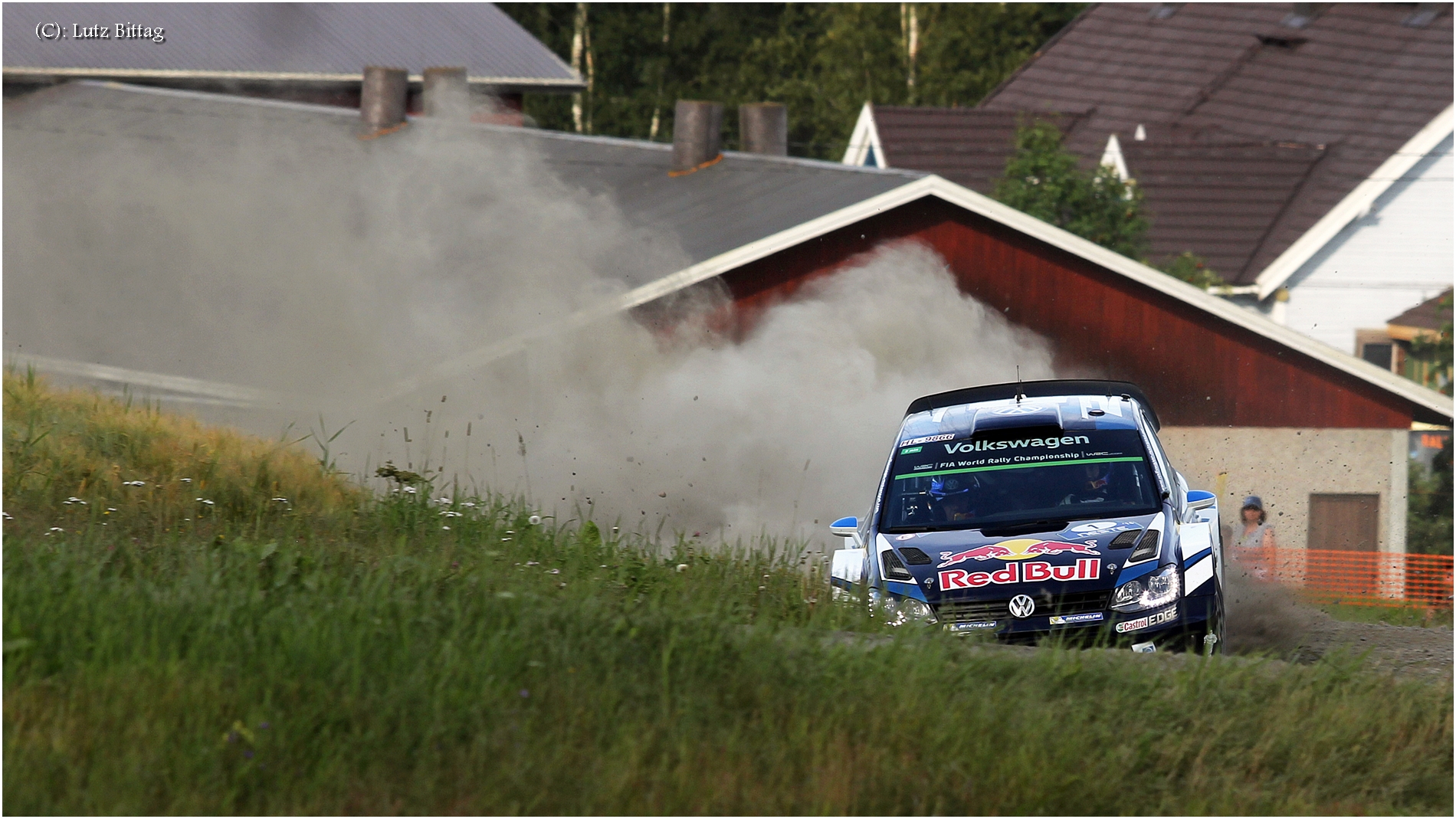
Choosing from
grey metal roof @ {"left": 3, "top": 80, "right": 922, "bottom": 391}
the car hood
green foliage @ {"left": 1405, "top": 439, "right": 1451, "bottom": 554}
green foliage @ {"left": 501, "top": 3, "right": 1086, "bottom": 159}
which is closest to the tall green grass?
the car hood

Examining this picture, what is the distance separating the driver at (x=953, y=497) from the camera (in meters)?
8.59

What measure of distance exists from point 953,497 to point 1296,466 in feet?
46.9

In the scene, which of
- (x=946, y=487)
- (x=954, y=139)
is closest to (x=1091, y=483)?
(x=946, y=487)

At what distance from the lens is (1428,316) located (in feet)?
92.8

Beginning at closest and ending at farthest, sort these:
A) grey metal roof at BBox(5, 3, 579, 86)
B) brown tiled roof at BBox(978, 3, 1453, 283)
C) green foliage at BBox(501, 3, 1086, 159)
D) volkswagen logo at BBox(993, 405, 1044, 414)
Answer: volkswagen logo at BBox(993, 405, 1044, 414) → brown tiled roof at BBox(978, 3, 1453, 283) → grey metal roof at BBox(5, 3, 579, 86) → green foliage at BBox(501, 3, 1086, 159)

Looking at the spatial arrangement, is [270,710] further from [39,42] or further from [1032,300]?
[39,42]

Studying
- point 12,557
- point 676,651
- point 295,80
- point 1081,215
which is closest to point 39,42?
point 295,80

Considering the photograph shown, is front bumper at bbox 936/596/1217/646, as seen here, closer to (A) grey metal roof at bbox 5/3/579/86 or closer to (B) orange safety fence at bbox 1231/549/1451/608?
(B) orange safety fence at bbox 1231/549/1451/608

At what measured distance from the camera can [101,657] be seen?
17.2 feet

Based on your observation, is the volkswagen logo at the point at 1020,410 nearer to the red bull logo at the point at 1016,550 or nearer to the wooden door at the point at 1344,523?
the red bull logo at the point at 1016,550

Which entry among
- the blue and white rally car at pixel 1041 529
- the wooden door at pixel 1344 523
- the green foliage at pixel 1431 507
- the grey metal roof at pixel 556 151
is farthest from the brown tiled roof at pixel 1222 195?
the blue and white rally car at pixel 1041 529

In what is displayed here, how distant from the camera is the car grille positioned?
761 cm

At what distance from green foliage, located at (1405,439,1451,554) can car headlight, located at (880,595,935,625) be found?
16747 mm

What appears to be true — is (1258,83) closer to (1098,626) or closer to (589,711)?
(1098,626)
